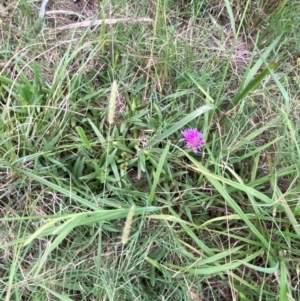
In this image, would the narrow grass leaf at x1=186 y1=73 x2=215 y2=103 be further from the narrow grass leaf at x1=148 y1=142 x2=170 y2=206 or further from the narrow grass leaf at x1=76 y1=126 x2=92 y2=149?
the narrow grass leaf at x1=76 y1=126 x2=92 y2=149

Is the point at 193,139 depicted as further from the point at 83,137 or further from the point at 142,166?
the point at 83,137

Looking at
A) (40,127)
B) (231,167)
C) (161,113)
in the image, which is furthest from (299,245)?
(40,127)

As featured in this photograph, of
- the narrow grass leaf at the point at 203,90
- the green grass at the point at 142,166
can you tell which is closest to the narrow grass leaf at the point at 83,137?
the green grass at the point at 142,166

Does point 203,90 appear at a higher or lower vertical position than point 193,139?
higher

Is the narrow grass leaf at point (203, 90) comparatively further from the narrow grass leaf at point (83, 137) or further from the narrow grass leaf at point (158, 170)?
the narrow grass leaf at point (83, 137)

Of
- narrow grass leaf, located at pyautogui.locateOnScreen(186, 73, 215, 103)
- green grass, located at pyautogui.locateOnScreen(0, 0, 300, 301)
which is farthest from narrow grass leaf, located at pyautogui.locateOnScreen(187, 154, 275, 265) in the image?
narrow grass leaf, located at pyautogui.locateOnScreen(186, 73, 215, 103)

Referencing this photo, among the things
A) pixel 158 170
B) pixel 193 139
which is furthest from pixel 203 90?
pixel 158 170
